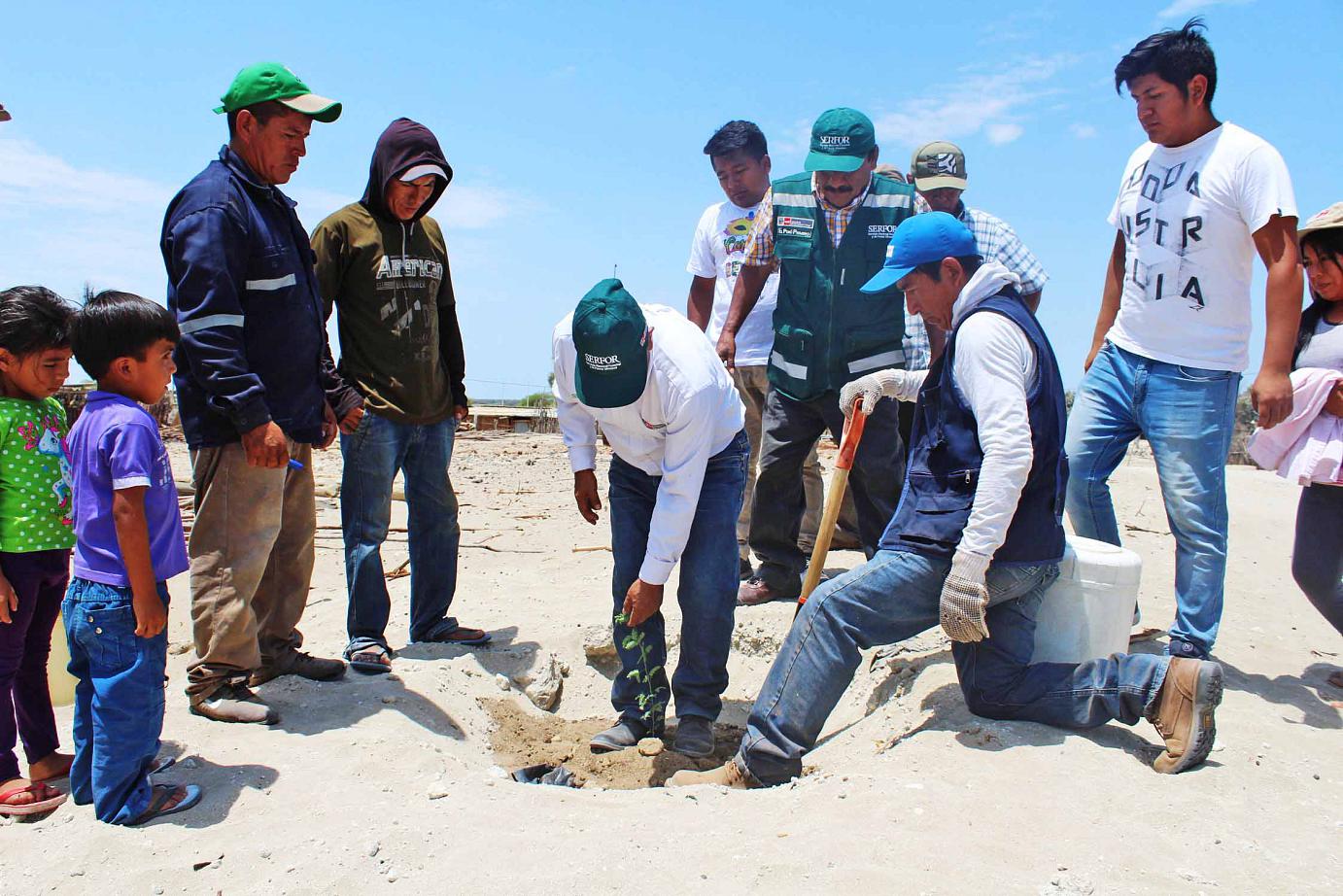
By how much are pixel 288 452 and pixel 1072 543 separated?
2.94 metres

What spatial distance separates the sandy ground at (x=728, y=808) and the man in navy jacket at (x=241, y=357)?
15.6 inches

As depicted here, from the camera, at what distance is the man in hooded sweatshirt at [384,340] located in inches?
169

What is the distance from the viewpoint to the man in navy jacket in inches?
135

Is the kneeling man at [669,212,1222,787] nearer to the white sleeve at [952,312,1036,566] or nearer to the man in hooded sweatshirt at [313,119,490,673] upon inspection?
the white sleeve at [952,312,1036,566]

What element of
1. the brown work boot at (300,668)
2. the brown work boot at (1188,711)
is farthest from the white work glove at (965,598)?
the brown work boot at (300,668)

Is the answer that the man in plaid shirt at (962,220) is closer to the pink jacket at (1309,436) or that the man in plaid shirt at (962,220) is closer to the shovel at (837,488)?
the shovel at (837,488)

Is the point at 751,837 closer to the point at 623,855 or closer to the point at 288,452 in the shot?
the point at 623,855

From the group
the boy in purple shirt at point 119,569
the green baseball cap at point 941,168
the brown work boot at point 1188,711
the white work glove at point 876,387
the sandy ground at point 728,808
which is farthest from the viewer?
the green baseball cap at point 941,168

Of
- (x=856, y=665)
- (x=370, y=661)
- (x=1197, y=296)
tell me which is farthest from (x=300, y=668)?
(x=1197, y=296)

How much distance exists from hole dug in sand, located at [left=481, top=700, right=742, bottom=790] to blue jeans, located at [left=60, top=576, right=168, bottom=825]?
139 cm

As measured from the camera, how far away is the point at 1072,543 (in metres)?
3.54

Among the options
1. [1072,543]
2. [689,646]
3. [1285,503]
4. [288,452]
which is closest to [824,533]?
[689,646]

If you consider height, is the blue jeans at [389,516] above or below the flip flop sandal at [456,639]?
above

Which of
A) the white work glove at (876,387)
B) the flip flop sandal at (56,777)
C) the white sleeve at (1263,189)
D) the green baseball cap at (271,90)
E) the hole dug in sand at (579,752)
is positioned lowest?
the hole dug in sand at (579,752)
